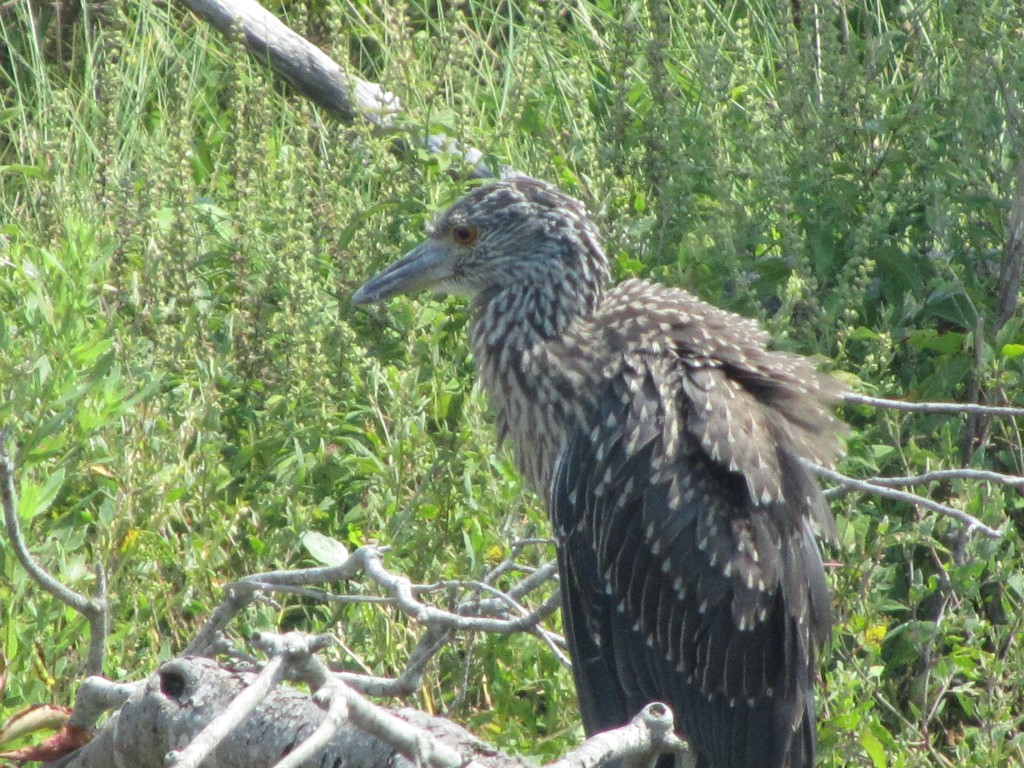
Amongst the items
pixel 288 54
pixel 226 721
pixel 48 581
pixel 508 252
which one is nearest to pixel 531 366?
pixel 508 252

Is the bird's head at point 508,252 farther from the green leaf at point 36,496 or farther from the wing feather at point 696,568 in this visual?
the green leaf at point 36,496

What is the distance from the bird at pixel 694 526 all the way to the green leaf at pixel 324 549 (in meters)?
0.56

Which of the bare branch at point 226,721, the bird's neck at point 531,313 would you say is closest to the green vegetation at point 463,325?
the bird's neck at point 531,313

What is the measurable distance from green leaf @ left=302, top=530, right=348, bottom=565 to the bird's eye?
2.95ft

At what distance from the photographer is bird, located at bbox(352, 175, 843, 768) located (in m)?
3.47

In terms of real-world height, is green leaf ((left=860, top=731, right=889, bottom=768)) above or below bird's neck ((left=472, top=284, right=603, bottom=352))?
below

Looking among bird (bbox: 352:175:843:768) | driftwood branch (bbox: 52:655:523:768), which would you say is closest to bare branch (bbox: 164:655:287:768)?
driftwood branch (bbox: 52:655:523:768)

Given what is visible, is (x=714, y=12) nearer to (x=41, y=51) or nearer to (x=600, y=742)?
(x=41, y=51)

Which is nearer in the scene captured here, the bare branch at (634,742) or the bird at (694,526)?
the bare branch at (634,742)

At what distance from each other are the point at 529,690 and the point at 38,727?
1.44m

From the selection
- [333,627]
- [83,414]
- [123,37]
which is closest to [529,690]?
[333,627]

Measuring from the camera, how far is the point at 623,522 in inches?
140

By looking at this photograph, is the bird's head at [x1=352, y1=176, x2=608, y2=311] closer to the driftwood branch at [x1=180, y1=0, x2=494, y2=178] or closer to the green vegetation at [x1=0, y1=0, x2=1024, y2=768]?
the green vegetation at [x1=0, y1=0, x2=1024, y2=768]

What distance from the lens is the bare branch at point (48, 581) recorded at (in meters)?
2.76
